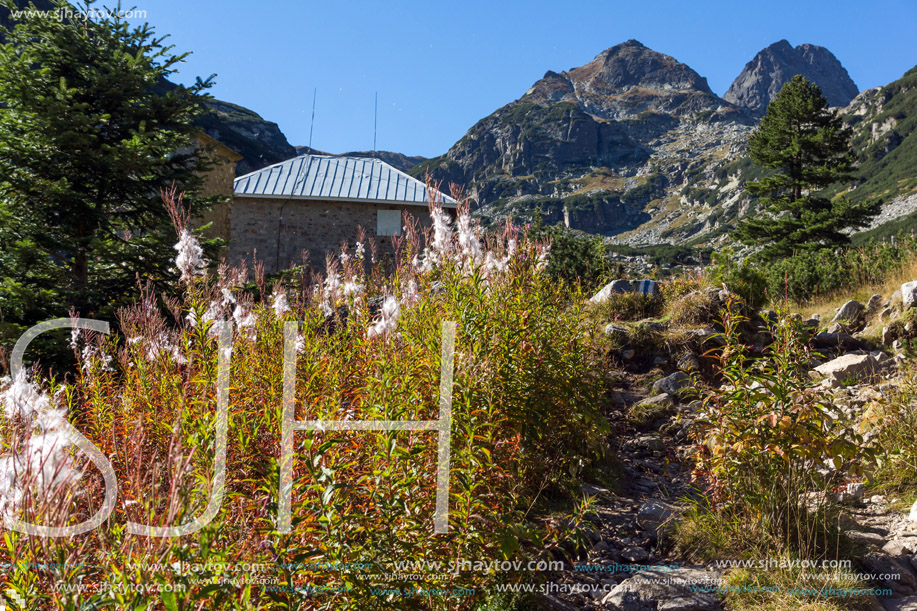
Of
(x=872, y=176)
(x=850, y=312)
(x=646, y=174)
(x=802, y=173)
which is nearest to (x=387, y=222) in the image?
(x=850, y=312)

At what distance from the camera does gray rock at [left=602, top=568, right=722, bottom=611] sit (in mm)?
2582

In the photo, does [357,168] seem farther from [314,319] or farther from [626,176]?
[626,176]

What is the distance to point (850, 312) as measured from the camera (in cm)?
848

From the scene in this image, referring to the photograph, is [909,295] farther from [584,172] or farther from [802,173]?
[584,172]

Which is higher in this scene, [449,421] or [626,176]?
[626,176]

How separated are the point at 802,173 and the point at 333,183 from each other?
785 inches

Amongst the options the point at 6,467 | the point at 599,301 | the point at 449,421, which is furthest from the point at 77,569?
the point at 599,301

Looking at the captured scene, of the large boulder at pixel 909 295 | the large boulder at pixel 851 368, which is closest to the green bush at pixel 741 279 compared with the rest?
the large boulder at pixel 909 295

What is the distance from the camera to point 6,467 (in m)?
1.83

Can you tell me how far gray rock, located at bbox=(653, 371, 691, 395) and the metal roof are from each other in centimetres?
1197

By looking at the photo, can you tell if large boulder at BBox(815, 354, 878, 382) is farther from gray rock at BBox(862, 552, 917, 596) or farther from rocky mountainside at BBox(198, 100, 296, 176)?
rocky mountainside at BBox(198, 100, 296, 176)

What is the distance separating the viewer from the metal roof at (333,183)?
61.2ft

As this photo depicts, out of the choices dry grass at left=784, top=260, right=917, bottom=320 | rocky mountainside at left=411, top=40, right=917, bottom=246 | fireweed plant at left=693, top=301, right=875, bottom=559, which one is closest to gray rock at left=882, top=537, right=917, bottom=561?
fireweed plant at left=693, top=301, right=875, bottom=559

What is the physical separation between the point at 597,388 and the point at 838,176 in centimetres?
2553
